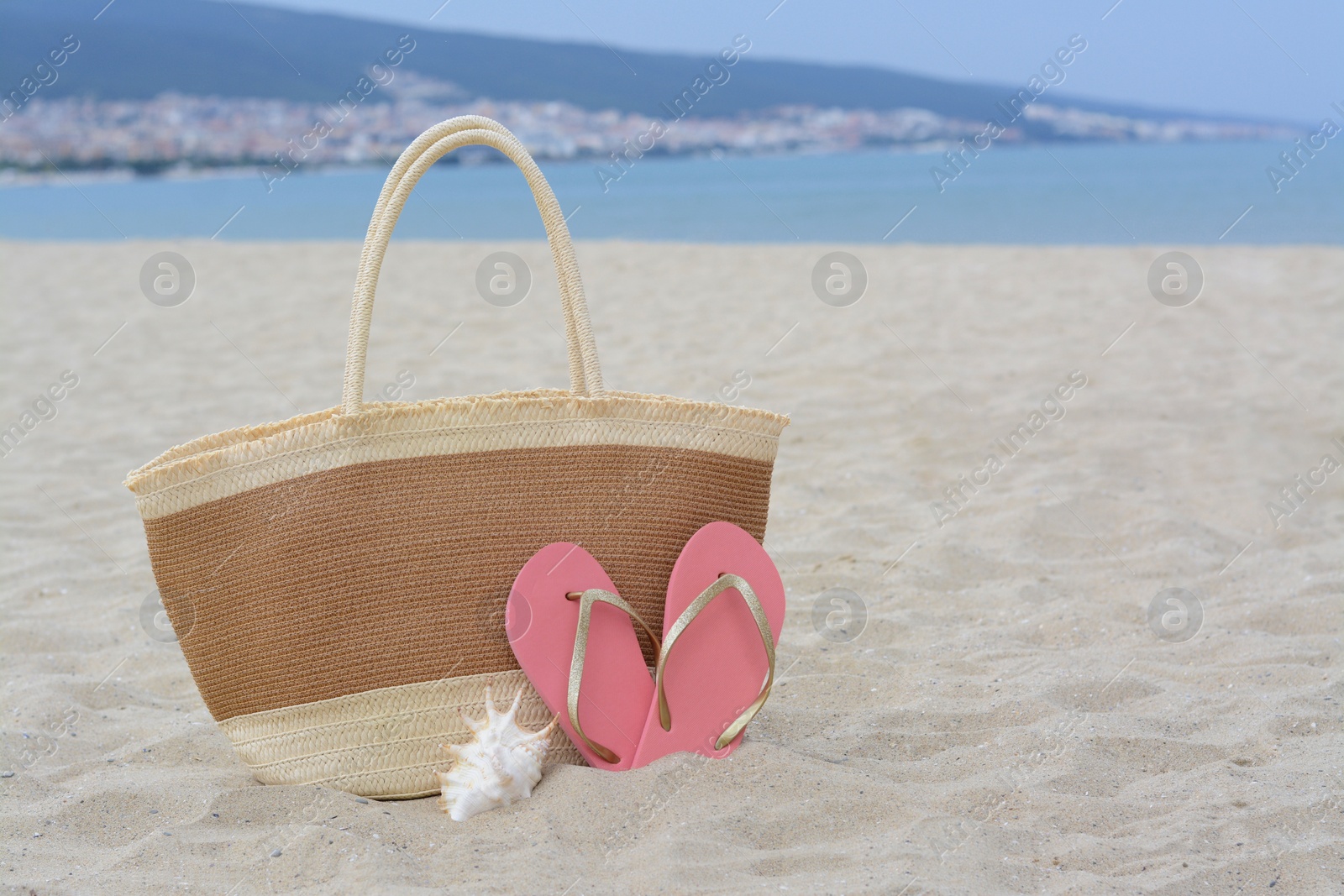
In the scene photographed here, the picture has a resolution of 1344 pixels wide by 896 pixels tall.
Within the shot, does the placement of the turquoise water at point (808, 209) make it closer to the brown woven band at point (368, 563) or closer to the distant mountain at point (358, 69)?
the brown woven band at point (368, 563)

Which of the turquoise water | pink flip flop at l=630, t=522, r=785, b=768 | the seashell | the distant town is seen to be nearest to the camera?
the seashell

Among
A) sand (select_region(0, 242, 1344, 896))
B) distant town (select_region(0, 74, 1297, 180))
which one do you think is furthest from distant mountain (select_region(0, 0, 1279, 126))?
sand (select_region(0, 242, 1344, 896))

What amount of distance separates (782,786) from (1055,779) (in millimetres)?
486

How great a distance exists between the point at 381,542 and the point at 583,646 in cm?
38

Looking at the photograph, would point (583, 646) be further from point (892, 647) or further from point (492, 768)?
point (892, 647)

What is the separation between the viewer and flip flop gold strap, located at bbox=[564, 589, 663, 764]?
1.63m

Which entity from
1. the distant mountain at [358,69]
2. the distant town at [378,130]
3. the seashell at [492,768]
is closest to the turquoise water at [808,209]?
the distant town at [378,130]

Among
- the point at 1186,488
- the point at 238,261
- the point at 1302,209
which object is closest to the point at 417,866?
the point at 1186,488

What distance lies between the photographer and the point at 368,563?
166cm

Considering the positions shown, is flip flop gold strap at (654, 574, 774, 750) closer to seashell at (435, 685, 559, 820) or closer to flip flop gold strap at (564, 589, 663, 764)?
flip flop gold strap at (564, 589, 663, 764)

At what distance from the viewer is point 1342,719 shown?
75.0 inches

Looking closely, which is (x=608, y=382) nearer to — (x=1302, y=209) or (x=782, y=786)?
(x=782, y=786)

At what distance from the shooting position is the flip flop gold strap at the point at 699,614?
5.51 feet

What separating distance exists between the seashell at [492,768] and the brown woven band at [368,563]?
13 cm
